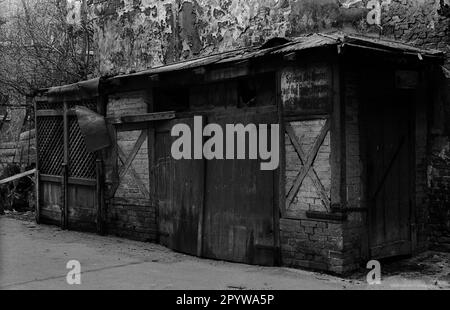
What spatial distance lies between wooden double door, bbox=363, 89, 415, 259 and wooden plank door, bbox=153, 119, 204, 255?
262cm

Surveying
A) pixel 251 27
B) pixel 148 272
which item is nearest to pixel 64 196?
pixel 148 272

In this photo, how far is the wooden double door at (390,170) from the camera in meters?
7.21

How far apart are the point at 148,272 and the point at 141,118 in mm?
3260

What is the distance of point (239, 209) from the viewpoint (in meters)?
7.73

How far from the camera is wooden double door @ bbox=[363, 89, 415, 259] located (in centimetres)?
721

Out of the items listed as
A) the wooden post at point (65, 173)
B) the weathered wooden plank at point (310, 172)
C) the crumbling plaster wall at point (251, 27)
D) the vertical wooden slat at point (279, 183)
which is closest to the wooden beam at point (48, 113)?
the wooden post at point (65, 173)

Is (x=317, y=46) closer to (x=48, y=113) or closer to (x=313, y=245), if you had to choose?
(x=313, y=245)

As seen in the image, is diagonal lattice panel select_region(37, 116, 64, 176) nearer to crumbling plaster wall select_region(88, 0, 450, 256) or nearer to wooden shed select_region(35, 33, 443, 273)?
crumbling plaster wall select_region(88, 0, 450, 256)

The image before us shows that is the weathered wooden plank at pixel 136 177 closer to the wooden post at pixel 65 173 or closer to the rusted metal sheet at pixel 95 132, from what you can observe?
the rusted metal sheet at pixel 95 132

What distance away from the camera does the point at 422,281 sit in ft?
21.5

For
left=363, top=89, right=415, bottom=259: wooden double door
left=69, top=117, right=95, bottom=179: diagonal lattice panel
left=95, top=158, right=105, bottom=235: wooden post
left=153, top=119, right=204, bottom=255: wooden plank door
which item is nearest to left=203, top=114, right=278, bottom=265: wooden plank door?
left=153, top=119, right=204, bottom=255: wooden plank door

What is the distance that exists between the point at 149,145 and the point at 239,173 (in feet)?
7.76

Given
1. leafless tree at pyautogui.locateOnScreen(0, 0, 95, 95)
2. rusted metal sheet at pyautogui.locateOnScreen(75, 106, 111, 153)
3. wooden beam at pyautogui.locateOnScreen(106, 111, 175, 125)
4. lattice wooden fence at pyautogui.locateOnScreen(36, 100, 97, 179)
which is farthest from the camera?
leafless tree at pyautogui.locateOnScreen(0, 0, 95, 95)
